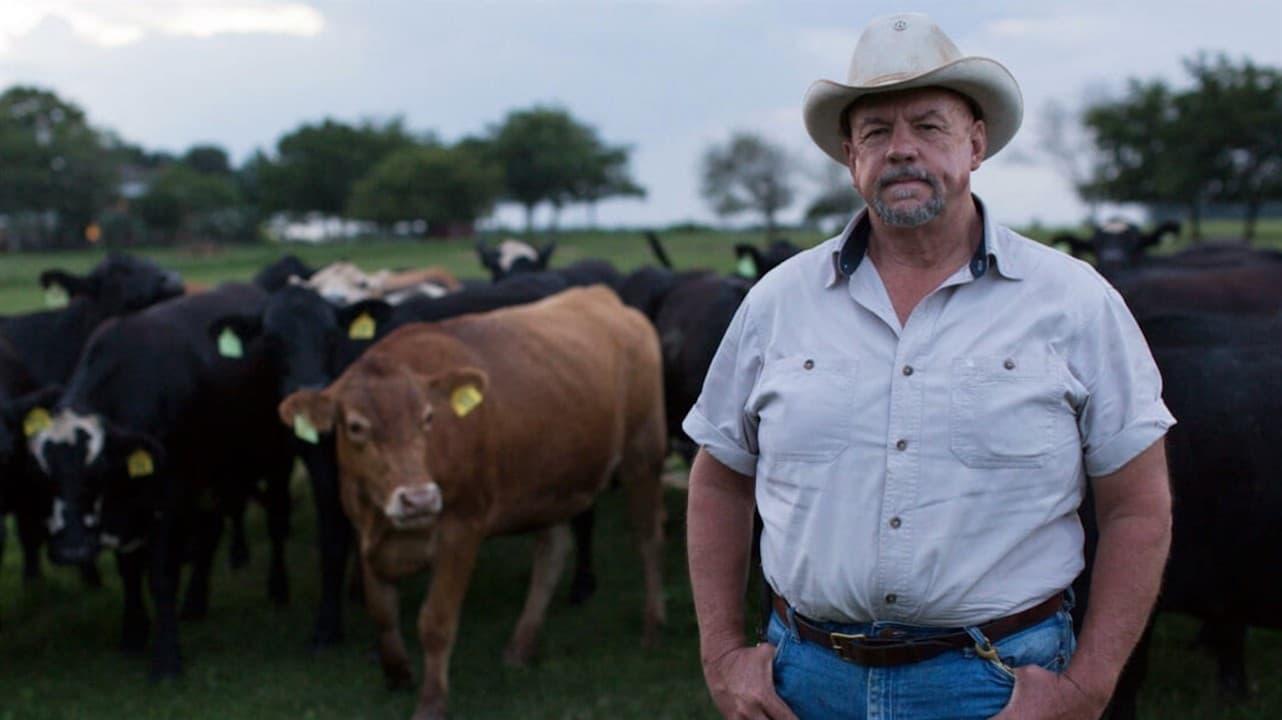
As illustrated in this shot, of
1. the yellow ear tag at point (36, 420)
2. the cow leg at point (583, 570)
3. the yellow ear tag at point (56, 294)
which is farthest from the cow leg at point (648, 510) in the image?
the yellow ear tag at point (56, 294)

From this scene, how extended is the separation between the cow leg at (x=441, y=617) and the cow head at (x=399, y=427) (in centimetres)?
19

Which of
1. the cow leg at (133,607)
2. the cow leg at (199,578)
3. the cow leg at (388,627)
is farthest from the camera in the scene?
the cow leg at (199,578)

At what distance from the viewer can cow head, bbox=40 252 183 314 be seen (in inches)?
405

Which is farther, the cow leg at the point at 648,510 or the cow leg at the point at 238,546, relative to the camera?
the cow leg at the point at 238,546

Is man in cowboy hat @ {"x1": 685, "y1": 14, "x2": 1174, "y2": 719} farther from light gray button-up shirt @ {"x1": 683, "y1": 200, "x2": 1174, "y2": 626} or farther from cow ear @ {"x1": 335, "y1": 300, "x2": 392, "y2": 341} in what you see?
cow ear @ {"x1": 335, "y1": 300, "x2": 392, "y2": 341}

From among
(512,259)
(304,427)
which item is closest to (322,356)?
(304,427)

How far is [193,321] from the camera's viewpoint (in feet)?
27.8

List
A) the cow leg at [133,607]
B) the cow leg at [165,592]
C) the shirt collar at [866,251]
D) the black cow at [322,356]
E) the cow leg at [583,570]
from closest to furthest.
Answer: the shirt collar at [866,251] → the cow leg at [165,592] → the cow leg at [133,607] → the black cow at [322,356] → the cow leg at [583,570]

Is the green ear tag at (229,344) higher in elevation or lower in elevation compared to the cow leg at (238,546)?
higher

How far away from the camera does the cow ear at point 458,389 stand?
6.00 metres

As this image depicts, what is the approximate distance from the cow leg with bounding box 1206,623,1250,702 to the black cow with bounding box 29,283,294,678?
5074 millimetres

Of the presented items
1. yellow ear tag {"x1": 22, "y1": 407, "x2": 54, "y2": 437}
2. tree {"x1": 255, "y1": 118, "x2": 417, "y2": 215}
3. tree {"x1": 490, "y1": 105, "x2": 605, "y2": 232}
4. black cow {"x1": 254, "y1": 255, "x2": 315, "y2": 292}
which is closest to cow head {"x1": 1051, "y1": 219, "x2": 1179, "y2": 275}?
black cow {"x1": 254, "y1": 255, "x2": 315, "y2": 292}

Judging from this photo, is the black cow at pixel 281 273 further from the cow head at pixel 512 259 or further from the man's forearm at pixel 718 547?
the man's forearm at pixel 718 547

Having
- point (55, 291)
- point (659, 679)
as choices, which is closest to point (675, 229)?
point (55, 291)
